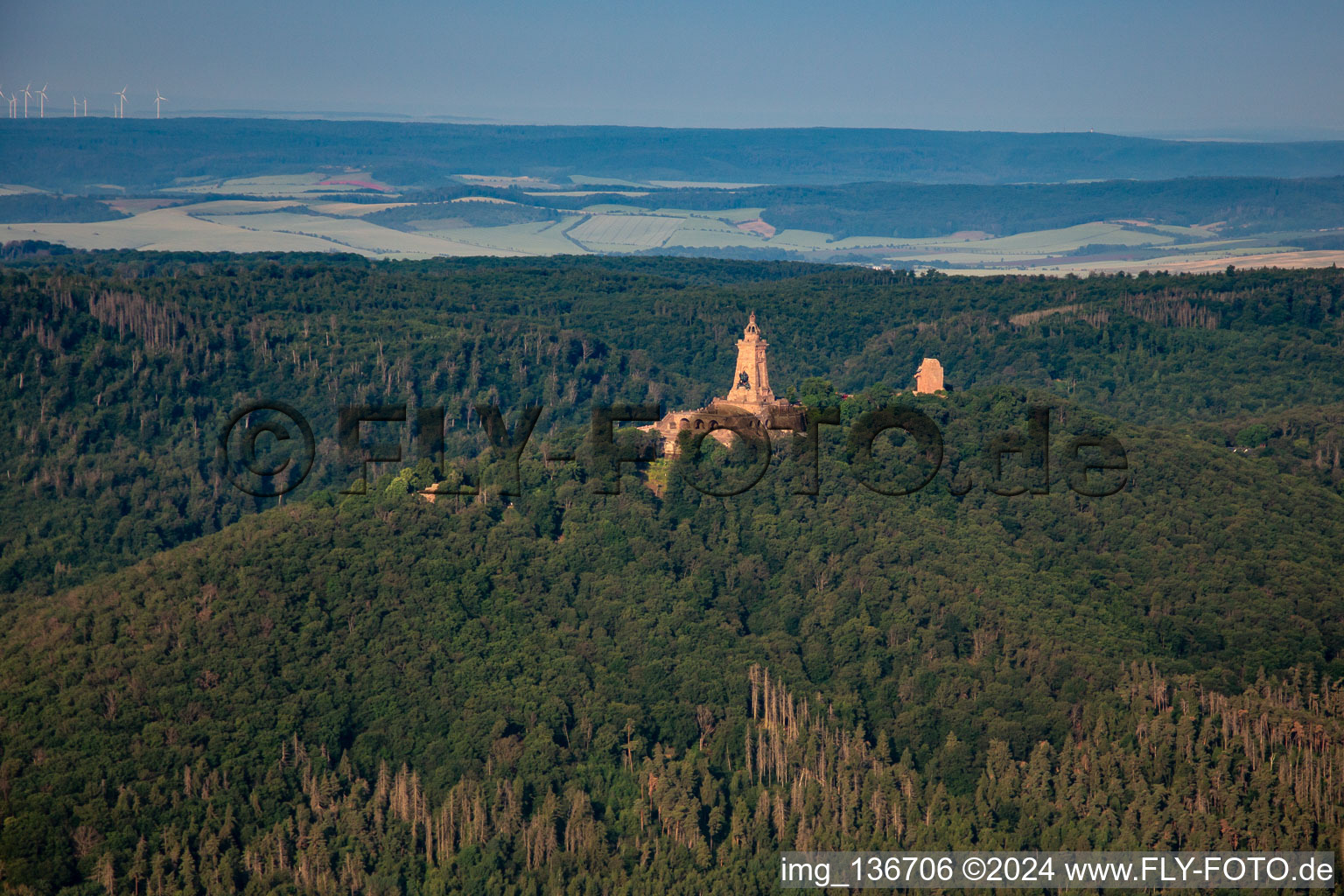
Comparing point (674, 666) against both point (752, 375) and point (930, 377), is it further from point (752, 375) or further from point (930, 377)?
point (930, 377)

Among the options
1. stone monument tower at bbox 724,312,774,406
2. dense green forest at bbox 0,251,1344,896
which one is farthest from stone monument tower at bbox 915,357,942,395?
stone monument tower at bbox 724,312,774,406

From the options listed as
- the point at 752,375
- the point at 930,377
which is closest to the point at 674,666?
the point at 752,375

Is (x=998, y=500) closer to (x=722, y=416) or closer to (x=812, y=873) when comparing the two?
(x=722, y=416)

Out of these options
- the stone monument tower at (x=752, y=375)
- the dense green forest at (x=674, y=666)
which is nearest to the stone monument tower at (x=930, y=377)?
the dense green forest at (x=674, y=666)

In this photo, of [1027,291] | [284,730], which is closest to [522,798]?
[284,730]

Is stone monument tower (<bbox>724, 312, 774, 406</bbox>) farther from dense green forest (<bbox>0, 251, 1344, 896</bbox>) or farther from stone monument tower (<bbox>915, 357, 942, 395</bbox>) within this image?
stone monument tower (<bbox>915, 357, 942, 395</bbox>)

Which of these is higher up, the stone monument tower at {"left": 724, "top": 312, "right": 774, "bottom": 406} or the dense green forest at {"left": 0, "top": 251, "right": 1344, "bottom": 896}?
the stone monument tower at {"left": 724, "top": 312, "right": 774, "bottom": 406}

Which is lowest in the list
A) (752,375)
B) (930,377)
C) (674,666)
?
(674,666)

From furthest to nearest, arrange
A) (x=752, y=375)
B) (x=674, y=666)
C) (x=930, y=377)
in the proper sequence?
(x=930, y=377) → (x=752, y=375) → (x=674, y=666)
